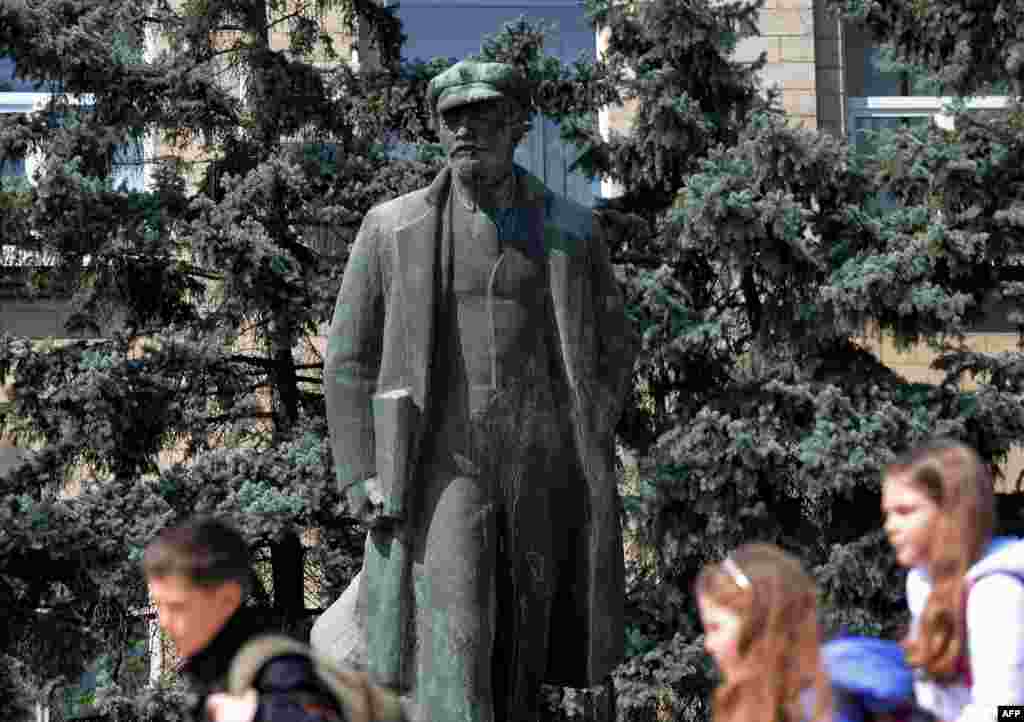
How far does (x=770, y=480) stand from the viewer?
13.9 meters

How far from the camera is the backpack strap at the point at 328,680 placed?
4852 mm

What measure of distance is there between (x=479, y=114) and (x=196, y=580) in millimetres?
3609

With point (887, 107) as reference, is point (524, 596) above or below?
below

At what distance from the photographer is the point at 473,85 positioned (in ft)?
27.3

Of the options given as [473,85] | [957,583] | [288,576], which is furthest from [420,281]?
[288,576]

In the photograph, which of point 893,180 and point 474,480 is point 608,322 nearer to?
point 474,480

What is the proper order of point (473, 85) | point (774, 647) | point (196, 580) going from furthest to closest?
point (473, 85) → point (196, 580) → point (774, 647)

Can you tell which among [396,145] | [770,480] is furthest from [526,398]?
[396,145]

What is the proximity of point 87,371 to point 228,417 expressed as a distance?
1058 millimetres

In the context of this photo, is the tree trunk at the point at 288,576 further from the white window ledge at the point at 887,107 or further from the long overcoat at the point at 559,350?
the white window ledge at the point at 887,107

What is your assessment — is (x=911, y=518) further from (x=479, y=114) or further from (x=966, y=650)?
(x=479, y=114)

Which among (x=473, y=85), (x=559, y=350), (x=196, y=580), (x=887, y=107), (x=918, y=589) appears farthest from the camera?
(x=887, y=107)

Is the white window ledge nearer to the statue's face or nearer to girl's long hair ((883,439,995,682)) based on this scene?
the statue's face

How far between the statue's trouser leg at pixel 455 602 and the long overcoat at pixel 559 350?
0.96ft
